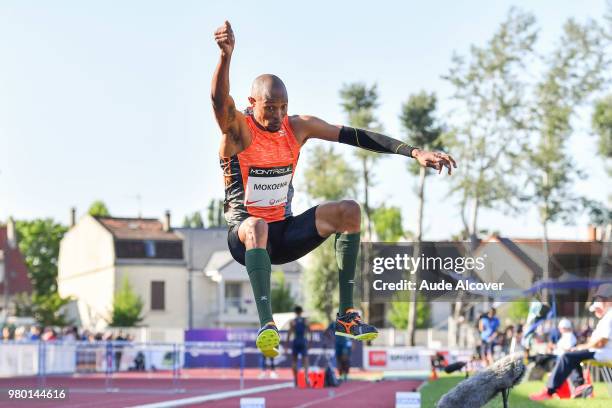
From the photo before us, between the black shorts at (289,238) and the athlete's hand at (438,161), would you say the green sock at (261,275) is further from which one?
the athlete's hand at (438,161)

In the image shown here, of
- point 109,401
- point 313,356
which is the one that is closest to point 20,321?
point 313,356

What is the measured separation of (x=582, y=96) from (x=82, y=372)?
27490mm

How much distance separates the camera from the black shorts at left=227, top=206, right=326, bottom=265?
8.10 meters

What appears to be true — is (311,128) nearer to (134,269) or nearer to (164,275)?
(134,269)

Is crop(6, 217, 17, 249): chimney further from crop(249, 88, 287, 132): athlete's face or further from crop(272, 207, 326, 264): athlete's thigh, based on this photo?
crop(249, 88, 287, 132): athlete's face

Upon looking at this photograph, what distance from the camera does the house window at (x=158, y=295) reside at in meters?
80.9

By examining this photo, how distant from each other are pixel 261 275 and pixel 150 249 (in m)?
76.5

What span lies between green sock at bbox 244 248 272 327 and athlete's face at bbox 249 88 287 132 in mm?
898

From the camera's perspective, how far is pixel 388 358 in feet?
143

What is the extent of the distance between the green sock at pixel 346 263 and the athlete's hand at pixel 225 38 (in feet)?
5.93

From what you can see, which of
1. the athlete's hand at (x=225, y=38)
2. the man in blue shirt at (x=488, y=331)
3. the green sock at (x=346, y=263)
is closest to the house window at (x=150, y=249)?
the man in blue shirt at (x=488, y=331)

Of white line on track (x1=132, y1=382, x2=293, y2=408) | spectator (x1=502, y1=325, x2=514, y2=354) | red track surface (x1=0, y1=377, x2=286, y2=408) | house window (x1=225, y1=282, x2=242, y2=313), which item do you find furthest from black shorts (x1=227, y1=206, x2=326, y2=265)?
house window (x1=225, y1=282, x2=242, y2=313)

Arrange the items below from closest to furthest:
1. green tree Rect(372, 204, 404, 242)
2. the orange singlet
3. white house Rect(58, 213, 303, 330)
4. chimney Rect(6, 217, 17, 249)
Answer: the orange singlet → white house Rect(58, 213, 303, 330) → chimney Rect(6, 217, 17, 249) → green tree Rect(372, 204, 404, 242)

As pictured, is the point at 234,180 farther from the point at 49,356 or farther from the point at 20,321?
the point at 20,321
